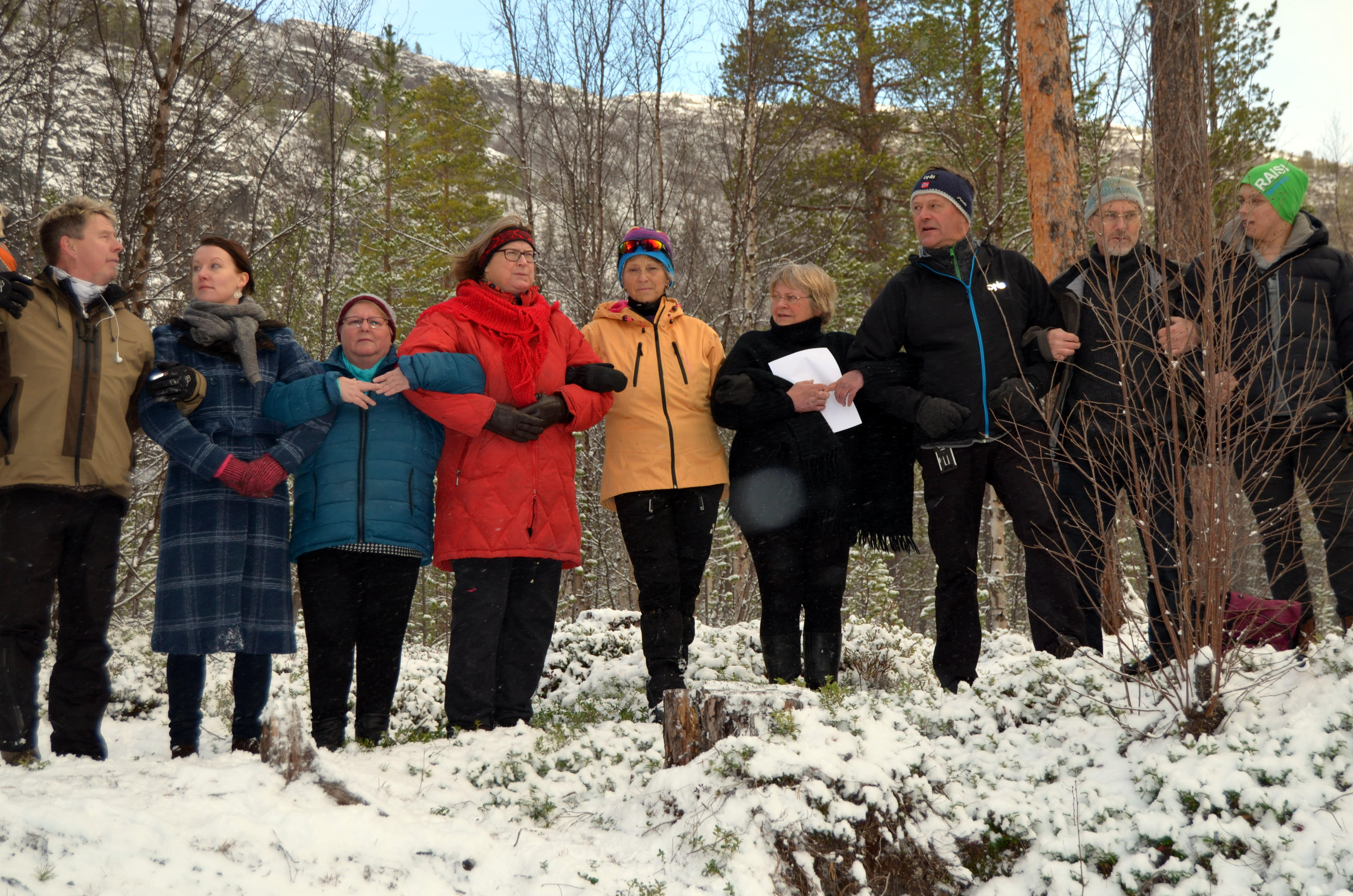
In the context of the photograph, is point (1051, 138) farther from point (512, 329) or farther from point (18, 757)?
point (18, 757)

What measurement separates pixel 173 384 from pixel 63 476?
1.74 feet

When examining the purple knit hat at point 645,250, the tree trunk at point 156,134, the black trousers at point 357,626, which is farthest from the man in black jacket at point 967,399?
the tree trunk at point 156,134

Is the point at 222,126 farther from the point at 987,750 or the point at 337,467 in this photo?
the point at 987,750

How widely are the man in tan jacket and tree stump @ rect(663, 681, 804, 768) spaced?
226cm

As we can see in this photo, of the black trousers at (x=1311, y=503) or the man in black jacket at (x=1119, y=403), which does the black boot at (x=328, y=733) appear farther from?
the black trousers at (x=1311, y=503)

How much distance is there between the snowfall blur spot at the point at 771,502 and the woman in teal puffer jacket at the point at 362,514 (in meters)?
1.44

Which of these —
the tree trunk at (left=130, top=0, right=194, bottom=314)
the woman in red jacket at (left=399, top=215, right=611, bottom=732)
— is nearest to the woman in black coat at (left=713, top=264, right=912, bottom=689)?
the woman in red jacket at (left=399, top=215, right=611, bottom=732)

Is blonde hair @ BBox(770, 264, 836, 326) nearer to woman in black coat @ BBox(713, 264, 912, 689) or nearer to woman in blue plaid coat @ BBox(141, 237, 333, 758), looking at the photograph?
woman in black coat @ BBox(713, 264, 912, 689)

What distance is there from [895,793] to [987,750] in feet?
2.38

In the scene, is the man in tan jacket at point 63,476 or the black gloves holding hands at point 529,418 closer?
the man in tan jacket at point 63,476

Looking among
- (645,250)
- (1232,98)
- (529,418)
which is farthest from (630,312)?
(1232,98)

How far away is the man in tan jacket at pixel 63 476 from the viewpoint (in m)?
3.35

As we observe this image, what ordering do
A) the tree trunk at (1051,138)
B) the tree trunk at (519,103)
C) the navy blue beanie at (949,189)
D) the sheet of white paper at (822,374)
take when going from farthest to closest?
the tree trunk at (519,103) → the tree trunk at (1051,138) → the sheet of white paper at (822,374) → the navy blue beanie at (949,189)

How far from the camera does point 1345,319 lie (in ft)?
12.6
